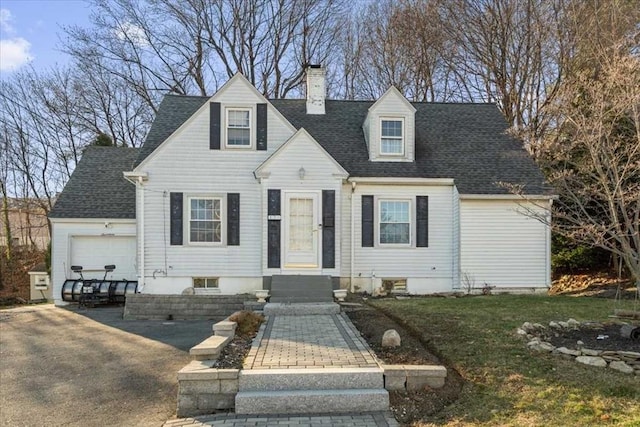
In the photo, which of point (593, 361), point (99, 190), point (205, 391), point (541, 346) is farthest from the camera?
point (99, 190)

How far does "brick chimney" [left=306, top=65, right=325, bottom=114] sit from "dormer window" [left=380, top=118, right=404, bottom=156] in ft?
9.30

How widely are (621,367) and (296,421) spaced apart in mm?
3947

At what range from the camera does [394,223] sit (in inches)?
556

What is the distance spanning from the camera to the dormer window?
14.7 meters

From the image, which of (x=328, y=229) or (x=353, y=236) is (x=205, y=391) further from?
(x=353, y=236)

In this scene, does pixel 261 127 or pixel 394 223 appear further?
pixel 394 223

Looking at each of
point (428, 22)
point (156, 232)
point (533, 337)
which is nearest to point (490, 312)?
point (533, 337)

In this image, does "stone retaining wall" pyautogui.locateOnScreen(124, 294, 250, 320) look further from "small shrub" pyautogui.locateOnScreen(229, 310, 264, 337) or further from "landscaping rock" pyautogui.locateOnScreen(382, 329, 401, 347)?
"landscaping rock" pyautogui.locateOnScreen(382, 329, 401, 347)

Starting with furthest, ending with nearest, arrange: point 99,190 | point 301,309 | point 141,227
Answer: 1. point 99,190
2. point 141,227
3. point 301,309

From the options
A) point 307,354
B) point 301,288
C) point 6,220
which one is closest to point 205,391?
point 307,354

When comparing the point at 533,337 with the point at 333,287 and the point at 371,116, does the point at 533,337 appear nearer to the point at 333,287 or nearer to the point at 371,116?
the point at 333,287

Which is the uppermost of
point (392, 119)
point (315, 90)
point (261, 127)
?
point (315, 90)

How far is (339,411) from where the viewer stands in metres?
4.88

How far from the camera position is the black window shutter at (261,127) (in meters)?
13.8
